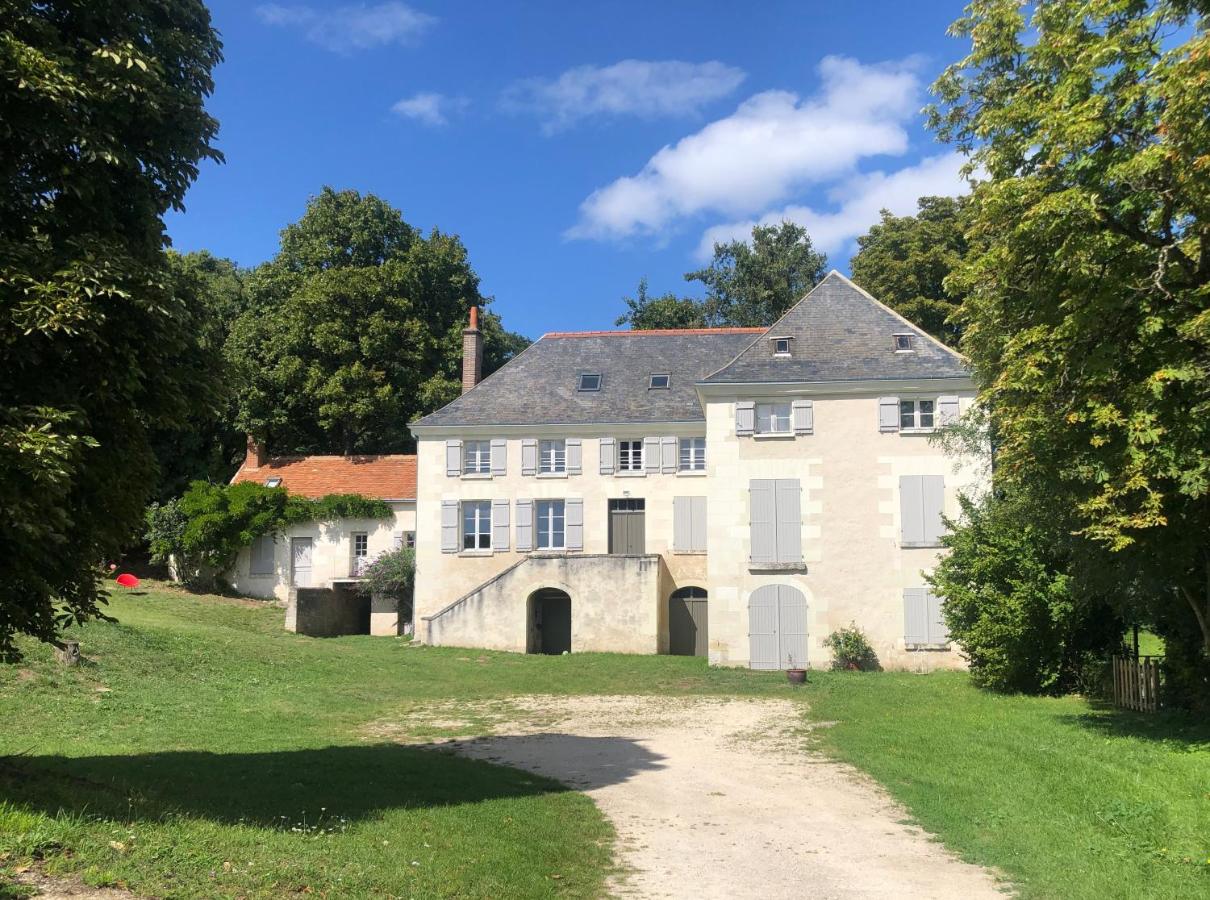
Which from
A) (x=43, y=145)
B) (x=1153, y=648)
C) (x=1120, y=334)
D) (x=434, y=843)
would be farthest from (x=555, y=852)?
(x=1153, y=648)

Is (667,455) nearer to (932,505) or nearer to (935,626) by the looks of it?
(932,505)

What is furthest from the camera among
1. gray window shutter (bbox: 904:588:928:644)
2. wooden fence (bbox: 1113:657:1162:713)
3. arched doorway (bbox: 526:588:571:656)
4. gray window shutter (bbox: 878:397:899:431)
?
arched doorway (bbox: 526:588:571:656)

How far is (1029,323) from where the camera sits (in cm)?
1309

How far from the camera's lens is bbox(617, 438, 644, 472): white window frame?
3231cm

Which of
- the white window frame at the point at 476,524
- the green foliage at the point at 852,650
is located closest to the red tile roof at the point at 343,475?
the white window frame at the point at 476,524

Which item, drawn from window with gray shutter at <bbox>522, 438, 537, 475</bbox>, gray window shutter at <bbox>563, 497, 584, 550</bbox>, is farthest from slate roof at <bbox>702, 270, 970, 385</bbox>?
window with gray shutter at <bbox>522, 438, 537, 475</bbox>

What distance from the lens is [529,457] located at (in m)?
32.5

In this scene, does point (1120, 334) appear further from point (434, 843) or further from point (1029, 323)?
point (434, 843)

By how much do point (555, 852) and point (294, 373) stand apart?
3382 centimetres

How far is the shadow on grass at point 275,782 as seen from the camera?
24.8ft

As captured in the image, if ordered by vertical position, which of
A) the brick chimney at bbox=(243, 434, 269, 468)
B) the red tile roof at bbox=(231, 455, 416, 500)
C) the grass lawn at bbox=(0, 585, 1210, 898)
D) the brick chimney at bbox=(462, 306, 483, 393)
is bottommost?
the grass lawn at bbox=(0, 585, 1210, 898)

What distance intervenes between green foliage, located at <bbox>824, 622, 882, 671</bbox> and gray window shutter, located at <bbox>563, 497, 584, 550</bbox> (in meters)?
9.77

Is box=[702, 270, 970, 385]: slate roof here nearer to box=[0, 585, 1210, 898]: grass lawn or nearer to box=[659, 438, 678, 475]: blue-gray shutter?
box=[659, 438, 678, 475]: blue-gray shutter

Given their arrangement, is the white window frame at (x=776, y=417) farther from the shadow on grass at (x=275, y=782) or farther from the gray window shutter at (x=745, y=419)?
the shadow on grass at (x=275, y=782)
